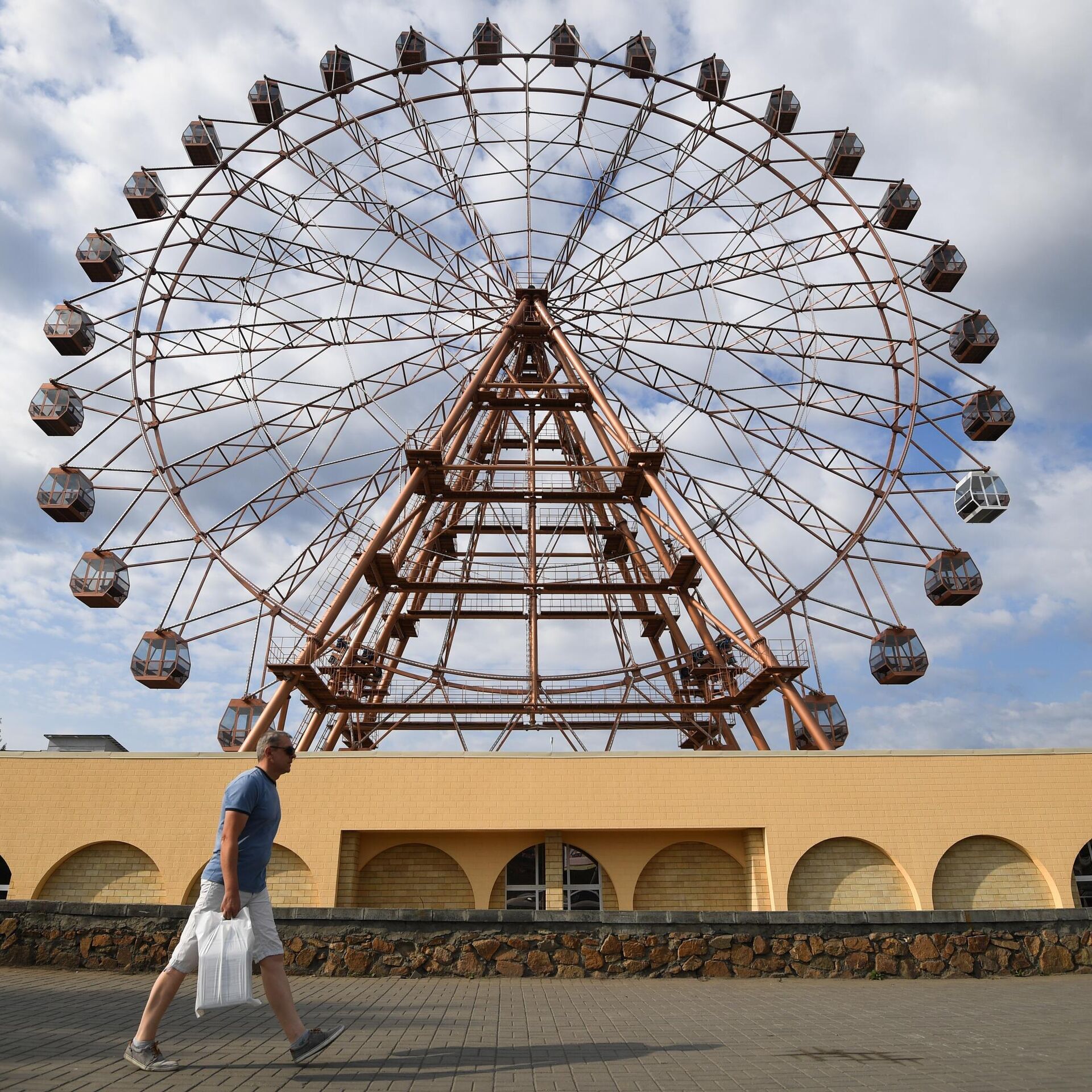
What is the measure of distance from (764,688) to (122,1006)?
734 inches

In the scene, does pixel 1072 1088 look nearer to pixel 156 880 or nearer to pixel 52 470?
pixel 156 880

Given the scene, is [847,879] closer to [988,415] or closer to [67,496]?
[988,415]

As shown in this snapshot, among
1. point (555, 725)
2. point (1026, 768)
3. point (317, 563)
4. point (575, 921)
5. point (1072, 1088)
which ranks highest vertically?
point (317, 563)

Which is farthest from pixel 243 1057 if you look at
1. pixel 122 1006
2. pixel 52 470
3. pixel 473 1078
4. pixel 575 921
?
pixel 52 470

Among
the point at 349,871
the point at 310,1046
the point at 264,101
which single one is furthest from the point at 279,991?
the point at 264,101

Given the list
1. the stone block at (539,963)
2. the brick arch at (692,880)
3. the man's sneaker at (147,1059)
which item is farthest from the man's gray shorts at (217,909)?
the brick arch at (692,880)

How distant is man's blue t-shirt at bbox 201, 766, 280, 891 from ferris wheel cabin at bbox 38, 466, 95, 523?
22616mm

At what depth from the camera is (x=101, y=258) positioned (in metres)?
25.2

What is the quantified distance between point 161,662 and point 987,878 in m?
20.0

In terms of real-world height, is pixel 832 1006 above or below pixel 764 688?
below

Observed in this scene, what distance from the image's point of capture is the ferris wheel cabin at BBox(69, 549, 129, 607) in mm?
24859

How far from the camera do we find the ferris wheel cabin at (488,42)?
83.1ft

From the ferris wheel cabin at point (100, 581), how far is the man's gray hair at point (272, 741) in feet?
70.5

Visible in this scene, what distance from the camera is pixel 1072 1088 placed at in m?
5.05
